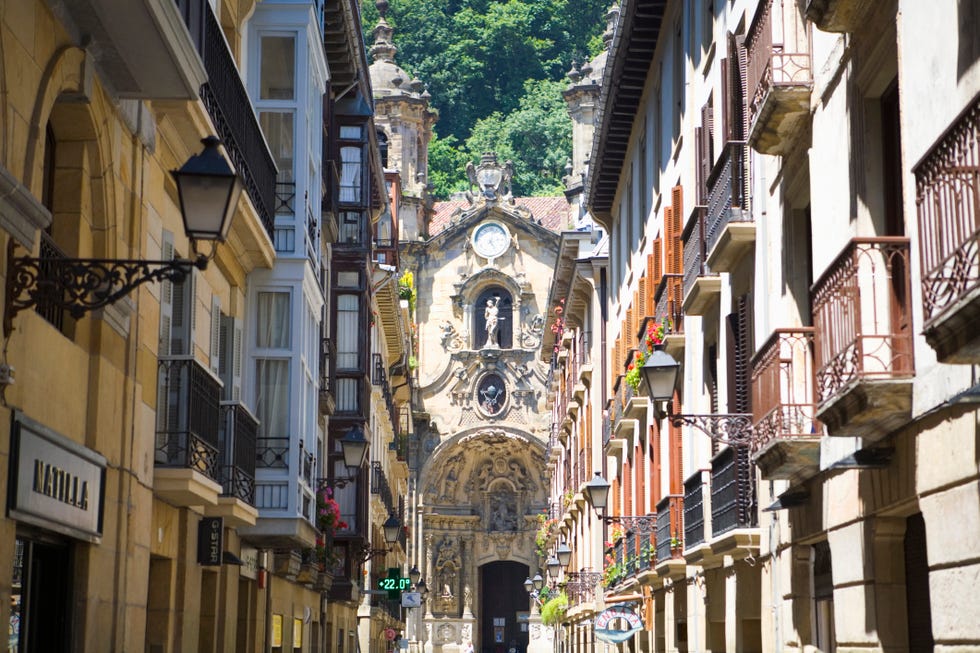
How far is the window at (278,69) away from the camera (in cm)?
2280

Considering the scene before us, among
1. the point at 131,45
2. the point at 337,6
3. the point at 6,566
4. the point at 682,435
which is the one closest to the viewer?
the point at 6,566

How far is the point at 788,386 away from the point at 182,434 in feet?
19.7

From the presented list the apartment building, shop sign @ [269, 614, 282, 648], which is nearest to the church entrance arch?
shop sign @ [269, 614, 282, 648]

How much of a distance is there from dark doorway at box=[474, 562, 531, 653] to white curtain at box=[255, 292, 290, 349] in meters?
60.3

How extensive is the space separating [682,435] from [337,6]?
1155cm

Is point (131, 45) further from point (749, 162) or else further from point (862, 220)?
point (749, 162)

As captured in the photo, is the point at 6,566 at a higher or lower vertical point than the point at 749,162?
lower

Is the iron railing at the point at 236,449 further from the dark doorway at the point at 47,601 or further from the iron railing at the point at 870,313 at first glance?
the iron railing at the point at 870,313

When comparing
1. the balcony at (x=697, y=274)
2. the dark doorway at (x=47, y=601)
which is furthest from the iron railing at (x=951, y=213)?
the balcony at (x=697, y=274)

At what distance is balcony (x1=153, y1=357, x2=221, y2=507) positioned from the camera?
15.1 metres

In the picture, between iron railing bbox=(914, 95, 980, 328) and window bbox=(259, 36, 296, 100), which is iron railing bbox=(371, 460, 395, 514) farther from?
iron railing bbox=(914, 95, 980, 328)

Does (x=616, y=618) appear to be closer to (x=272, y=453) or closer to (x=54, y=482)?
(x=272, y=453)

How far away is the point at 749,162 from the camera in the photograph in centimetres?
1703

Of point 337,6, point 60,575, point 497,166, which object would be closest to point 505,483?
point 497,166
